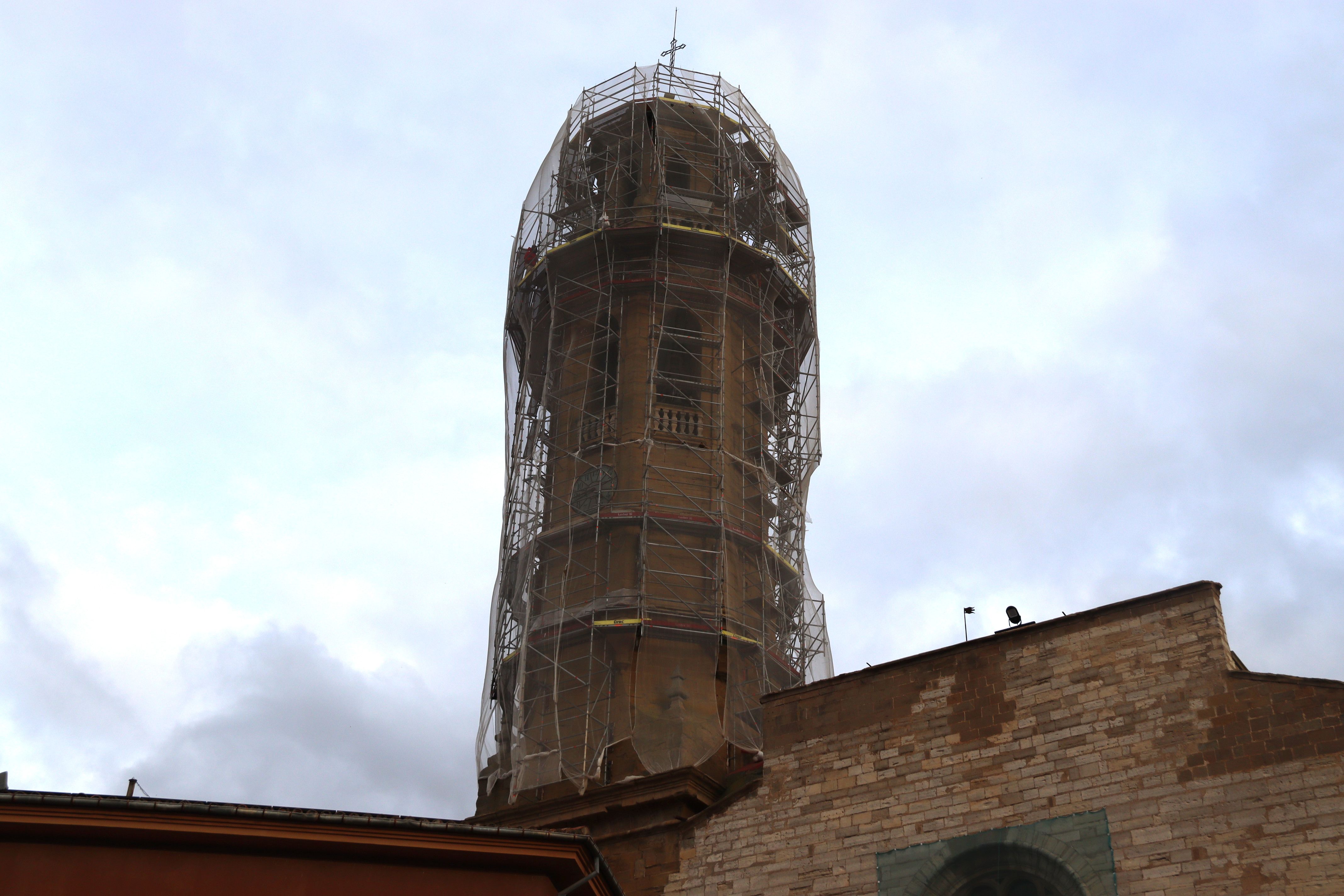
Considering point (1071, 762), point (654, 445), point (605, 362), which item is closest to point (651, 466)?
point (654, 445)

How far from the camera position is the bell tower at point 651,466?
77.7ft

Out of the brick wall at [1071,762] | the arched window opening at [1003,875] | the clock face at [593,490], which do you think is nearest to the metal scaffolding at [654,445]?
the clock face at [593,490]

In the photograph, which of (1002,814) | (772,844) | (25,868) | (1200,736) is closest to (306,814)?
(25,868)

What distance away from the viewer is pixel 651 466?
2650cm

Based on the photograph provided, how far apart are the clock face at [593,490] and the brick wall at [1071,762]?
772cm

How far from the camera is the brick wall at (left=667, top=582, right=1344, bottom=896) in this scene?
15.4 meters

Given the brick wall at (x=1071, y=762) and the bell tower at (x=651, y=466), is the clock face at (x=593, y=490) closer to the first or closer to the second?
the bell tower at (x=651, y=466)

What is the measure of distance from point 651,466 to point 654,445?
66cm

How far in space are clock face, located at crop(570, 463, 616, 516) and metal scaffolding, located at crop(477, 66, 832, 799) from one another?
0.14 feet

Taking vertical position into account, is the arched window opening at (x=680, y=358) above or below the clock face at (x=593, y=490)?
above

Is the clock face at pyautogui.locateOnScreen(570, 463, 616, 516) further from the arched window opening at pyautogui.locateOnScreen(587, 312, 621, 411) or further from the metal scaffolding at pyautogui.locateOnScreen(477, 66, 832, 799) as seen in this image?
the arched window opening at pyautogui.locateOnScreen(587, 312, 621, 411)

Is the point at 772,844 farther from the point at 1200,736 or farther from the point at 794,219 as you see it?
the point at 794,219

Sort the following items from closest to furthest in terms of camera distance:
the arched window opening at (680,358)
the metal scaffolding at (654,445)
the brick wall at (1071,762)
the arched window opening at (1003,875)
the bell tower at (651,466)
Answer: the brick wall at (1071,762) → the arched window opening at (1003,875) → the bell tower at (651,466) → the metal scaffolding at (654,445) → the arched window opening at (680,358)

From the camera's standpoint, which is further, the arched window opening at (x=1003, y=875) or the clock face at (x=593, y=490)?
the clock face at (x=593, y=490)
